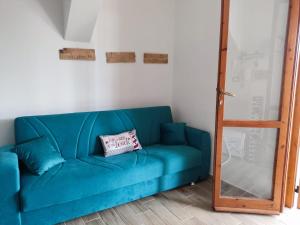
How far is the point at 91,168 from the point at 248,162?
1552 mm

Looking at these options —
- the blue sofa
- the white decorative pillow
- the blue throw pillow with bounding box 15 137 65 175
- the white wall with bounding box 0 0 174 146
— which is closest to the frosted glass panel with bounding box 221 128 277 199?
the blue sofa

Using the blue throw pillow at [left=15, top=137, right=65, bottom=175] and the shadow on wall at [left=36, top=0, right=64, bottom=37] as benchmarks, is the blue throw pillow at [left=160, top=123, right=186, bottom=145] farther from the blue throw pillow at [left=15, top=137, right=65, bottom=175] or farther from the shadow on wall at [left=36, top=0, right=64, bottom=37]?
the shadow on wall at [left=36, top=0, right=64, bottom=37]

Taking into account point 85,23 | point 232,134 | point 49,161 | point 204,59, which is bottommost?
point 49,161

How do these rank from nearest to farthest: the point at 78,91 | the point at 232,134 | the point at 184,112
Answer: the point at 232,134
the point at 78,91
the point at 184,112

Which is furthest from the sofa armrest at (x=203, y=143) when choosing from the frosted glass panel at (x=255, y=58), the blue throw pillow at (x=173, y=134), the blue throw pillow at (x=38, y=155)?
the blue throw pillow at (x=38, y=155)

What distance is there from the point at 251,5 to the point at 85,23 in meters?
1.69

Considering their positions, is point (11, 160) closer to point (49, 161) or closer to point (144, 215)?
point (49, 161)

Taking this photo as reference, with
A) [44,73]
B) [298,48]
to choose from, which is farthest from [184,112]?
[44,73]

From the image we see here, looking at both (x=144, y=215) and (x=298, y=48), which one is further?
(x=144, y=215)

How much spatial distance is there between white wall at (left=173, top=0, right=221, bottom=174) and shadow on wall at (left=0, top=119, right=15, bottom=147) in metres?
2.13

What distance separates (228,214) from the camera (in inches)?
88.5

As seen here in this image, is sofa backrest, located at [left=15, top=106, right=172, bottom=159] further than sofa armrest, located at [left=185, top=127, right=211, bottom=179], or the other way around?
sofa armrest, located at [left=185, top=127, right=211, bottom=179]

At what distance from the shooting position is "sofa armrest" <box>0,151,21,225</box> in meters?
1.74

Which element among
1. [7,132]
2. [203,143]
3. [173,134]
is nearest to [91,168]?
[7,132]
